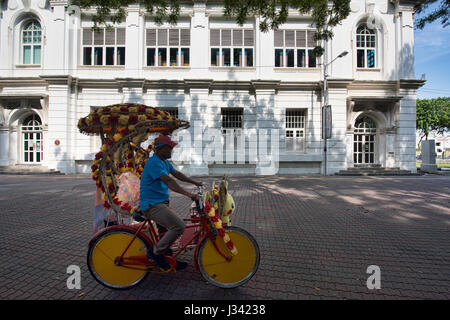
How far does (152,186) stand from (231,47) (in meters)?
15.9

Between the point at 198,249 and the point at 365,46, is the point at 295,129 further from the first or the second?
the point at 198,249

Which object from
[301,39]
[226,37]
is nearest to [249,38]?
[226,37]

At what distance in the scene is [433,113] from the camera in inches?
1394

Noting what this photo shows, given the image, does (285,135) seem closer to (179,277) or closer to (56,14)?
(179,277)

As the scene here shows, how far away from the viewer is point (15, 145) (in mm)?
16109

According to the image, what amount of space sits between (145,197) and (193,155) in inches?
495

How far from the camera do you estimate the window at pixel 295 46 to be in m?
16.1

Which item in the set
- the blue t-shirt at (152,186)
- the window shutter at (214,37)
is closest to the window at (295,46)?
the window shutter at (214,37)

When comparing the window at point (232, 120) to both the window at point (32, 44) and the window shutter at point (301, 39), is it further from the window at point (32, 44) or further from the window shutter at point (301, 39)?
the window at point (32, 44)

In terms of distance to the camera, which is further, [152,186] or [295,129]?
[295,129]

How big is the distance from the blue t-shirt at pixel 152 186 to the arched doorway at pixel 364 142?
17634mm
